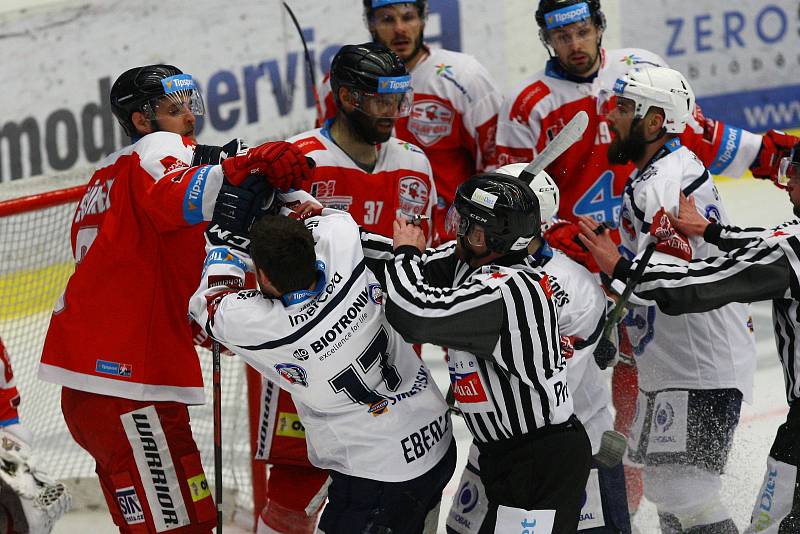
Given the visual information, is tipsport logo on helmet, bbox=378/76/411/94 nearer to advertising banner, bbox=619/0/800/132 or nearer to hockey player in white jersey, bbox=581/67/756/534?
hockey player in white jersey, bbox=581/67/756/534

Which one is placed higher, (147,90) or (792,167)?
(147,90)

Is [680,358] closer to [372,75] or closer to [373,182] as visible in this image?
[373,182]

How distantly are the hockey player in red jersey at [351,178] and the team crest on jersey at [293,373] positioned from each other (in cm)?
65

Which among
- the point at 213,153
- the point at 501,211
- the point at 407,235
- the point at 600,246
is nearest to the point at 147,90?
the point at 213,153

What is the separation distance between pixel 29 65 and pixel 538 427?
13.1ft

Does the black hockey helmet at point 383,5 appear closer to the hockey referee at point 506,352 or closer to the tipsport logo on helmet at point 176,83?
the tipsport logo on helmet at point 176,83

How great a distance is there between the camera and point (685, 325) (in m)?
3.51

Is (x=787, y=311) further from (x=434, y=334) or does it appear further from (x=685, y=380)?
(x=434, y=334)

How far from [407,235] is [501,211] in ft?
0.88

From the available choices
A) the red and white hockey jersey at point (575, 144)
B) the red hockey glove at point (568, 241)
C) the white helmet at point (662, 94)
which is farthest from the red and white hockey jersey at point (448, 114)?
the red hockey glove at point (568, 241)

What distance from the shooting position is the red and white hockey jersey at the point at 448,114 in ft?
14.0

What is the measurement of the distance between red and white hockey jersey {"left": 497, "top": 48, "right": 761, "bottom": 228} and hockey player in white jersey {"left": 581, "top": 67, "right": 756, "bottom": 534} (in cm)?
51

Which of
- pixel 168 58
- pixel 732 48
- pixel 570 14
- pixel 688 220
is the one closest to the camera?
pixel 688 220

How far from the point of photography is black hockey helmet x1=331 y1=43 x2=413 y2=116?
11.3 ft
